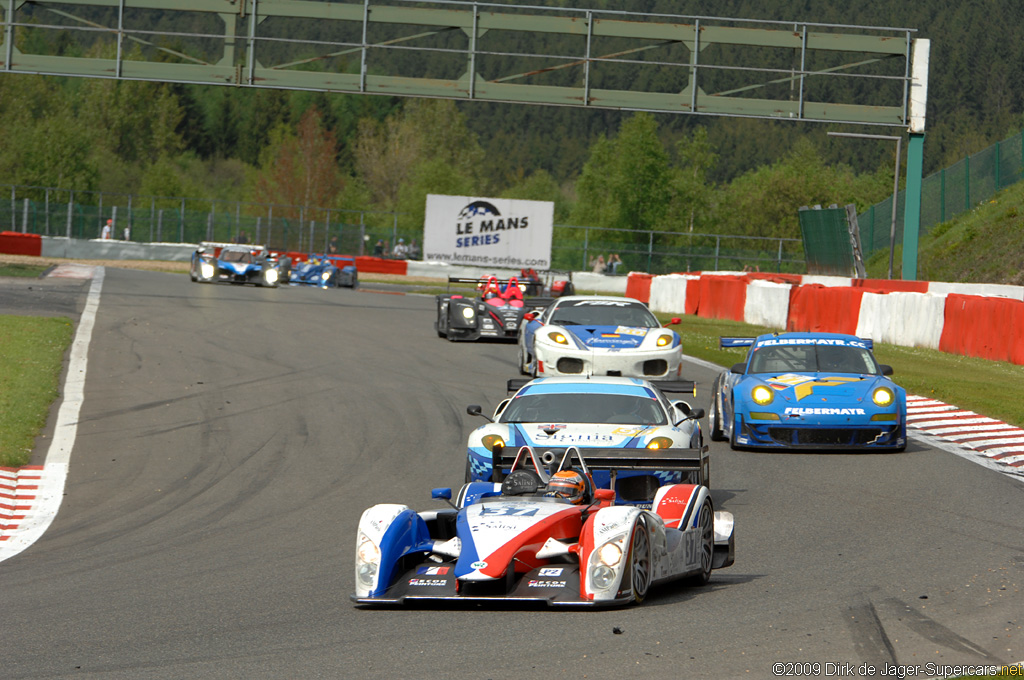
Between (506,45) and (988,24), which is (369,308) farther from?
(506,45)

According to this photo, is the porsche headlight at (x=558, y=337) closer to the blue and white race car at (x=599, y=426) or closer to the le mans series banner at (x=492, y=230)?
the blue and white race car at (x=599, y=426)

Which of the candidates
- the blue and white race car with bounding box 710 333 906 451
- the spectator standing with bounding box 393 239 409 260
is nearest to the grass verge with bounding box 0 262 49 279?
the spectator standing with bounding box 393 239 409 260

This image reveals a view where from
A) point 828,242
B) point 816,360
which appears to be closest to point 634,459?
point 816,360

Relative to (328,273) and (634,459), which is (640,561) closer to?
(634,459)

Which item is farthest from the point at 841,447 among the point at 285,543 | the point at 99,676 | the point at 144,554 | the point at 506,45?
the point at 506,45

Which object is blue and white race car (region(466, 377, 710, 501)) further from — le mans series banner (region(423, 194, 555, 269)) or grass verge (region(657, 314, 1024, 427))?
le mans series banner (region(423, 194, 555, 269))

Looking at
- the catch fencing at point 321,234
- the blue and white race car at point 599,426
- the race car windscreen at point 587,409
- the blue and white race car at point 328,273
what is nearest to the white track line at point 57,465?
the blue and white race car at point 599,426

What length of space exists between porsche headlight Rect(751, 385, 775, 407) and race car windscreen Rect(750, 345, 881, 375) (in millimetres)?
717

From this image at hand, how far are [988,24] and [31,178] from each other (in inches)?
4071

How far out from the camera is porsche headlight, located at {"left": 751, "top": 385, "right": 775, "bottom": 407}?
13375 millimetres

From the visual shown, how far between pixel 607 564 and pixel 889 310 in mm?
18956

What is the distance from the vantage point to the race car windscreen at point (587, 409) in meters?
10.9

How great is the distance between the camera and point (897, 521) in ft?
32.6

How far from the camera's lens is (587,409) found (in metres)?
11.0
